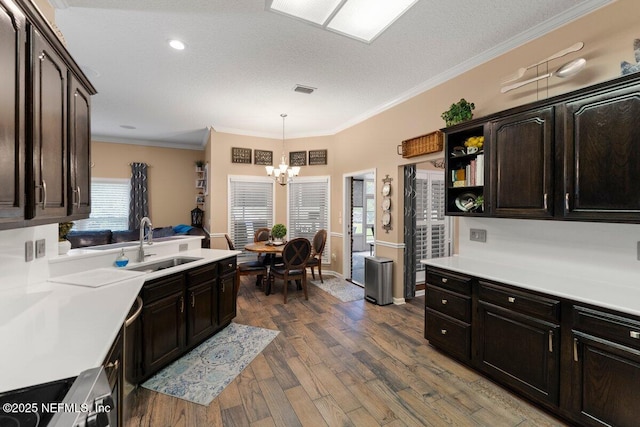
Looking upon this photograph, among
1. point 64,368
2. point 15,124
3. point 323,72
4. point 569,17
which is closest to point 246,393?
point 64,368

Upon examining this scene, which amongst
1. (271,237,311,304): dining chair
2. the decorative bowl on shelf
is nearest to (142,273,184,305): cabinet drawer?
(271,237,311,304): dining chair

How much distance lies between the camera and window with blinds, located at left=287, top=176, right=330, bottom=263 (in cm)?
579

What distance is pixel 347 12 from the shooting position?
2.26 m

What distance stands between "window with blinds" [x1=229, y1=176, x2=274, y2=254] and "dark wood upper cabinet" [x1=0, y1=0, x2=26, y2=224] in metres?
4.35

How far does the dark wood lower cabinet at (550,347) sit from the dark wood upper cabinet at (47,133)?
2.96m

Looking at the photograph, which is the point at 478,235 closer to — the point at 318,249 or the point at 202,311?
the point at 318,249

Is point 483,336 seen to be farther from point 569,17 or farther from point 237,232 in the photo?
point 237,232

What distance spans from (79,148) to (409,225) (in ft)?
12.5

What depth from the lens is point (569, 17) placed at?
2.26 meters

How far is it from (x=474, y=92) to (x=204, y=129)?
4961mm

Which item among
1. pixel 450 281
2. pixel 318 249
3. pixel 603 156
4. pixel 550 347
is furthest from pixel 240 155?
pixel 550 347

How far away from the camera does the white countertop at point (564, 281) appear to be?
1707 mm

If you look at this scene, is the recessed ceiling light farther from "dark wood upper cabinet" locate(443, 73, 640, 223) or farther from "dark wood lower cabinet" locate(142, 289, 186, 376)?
"dark wood upper cabinet" locate(443, 73, 640, 223)

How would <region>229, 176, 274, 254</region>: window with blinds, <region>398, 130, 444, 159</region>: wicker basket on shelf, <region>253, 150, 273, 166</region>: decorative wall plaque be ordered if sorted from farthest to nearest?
<region>253, 150, 273, 166</region>: decorative wall plaque < <region>229, 176, 274, 254</region>: window with blinds < <region>398, 130, 444, 159</region>: wicker basket on shelf
